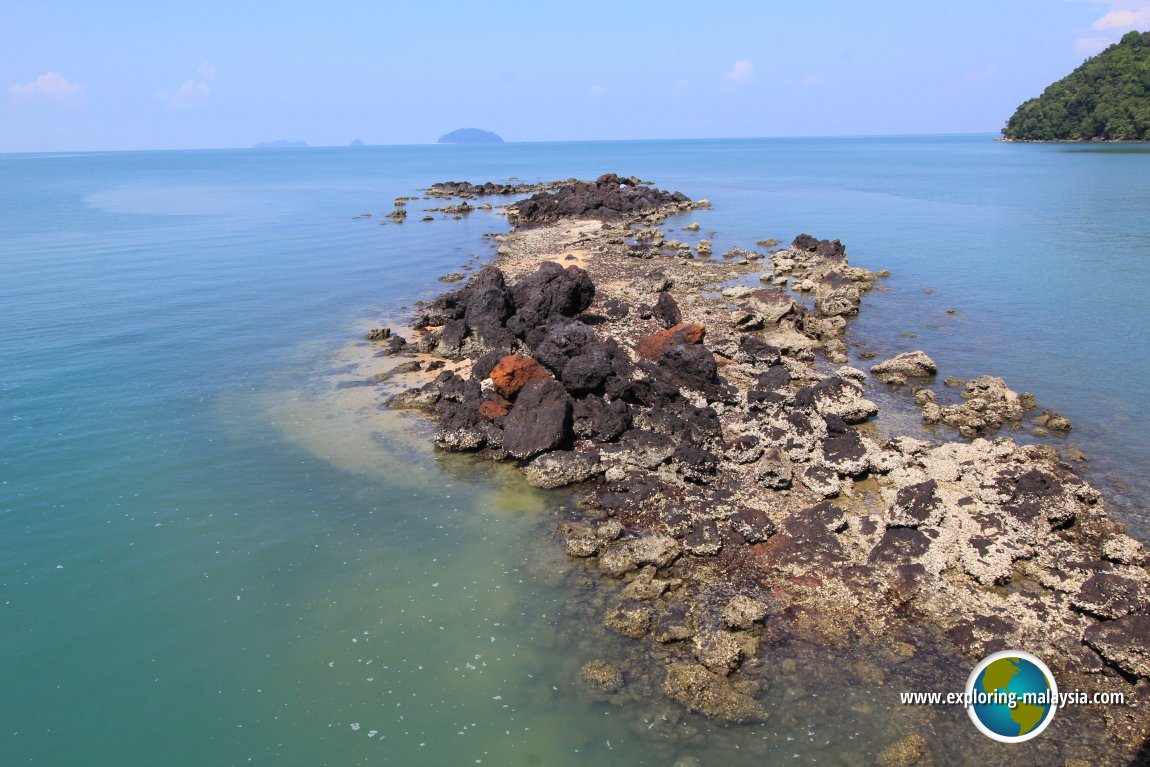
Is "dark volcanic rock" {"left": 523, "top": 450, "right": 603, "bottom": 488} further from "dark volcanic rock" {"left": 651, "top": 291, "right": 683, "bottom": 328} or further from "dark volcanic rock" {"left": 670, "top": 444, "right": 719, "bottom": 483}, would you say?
"dark volcanic rock" {"left": 651, "top": 291, "right": 683, "bottom": 328}

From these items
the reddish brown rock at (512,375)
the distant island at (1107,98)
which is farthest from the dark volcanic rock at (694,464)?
the distant island at (1107,98)

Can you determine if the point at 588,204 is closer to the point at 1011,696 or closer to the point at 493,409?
the point at 493,409

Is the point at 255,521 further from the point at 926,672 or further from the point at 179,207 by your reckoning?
the point at 179,207

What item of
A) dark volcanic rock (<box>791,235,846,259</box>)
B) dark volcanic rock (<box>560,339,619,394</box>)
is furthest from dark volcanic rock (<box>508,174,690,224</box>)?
dark volcanic rock (<box>560,339,619,394</box>)

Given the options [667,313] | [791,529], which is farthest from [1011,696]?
[667,313]

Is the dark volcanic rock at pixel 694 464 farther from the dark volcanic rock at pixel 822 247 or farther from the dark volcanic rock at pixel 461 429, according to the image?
the dark volcanic rock at pixel 822 247

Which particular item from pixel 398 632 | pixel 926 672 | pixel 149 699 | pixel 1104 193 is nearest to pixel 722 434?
pixel 926 672
